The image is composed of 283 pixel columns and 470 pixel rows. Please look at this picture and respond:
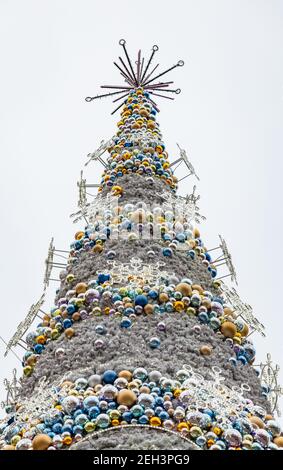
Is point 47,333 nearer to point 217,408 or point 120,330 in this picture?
point 120,330

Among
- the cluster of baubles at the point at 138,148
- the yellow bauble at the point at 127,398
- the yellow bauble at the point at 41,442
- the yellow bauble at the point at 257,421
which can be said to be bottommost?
the yellow bauble at the point at 41,442

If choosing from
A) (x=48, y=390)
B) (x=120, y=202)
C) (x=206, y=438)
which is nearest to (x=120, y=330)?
(x=48, y=390)

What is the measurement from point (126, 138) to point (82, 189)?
1.08 m

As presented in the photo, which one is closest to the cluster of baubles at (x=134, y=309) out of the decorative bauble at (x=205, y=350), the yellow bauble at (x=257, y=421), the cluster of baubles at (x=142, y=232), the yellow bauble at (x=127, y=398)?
the decorative bauble at (x=205, y=350)

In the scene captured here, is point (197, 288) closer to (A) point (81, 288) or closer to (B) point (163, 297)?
(B) point (163, 297)

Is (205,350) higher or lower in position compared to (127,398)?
higher

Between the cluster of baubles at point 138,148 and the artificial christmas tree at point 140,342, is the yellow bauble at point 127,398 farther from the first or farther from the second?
the cluster of baubles at point 138,148

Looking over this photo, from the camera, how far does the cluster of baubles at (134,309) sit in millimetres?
8578

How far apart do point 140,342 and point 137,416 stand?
3.92ft

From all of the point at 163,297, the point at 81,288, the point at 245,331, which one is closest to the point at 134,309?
the point at 163,297

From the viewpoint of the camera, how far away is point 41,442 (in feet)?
22.2

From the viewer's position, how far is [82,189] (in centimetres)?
1243

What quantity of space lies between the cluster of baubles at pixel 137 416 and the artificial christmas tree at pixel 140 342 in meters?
0.01

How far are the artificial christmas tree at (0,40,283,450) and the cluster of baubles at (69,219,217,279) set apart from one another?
19 mm
